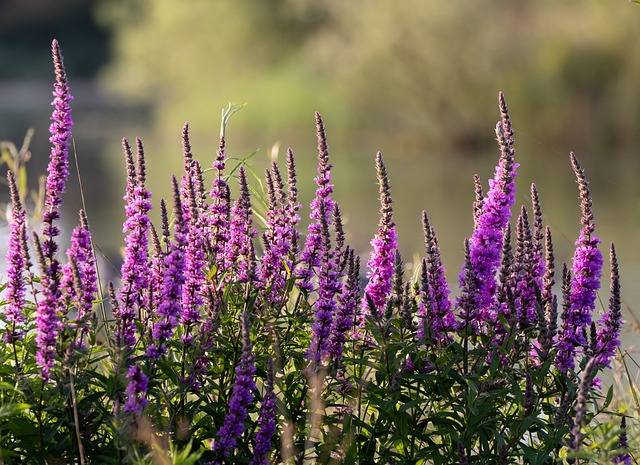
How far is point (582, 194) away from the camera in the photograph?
117 inches

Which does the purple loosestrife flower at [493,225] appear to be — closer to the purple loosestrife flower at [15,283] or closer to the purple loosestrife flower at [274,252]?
the purple loosestrife flower at [274,252]

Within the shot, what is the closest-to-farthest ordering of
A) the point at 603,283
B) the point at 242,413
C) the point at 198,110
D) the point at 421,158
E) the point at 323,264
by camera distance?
1. the point at 242,413
2. the point at 323,264
3. the point at 603,283
4. the point at 421,158
5. the point at 198,110

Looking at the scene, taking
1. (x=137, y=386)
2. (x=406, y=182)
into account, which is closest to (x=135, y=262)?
(x=137, y=386)

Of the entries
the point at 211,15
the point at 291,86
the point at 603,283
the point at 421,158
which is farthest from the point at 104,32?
the point at 603,283

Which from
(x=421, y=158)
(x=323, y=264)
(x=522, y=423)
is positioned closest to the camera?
(x=522, y=423)

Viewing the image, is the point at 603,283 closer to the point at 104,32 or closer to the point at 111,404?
the point at 111,404

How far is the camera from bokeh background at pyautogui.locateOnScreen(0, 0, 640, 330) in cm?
1408

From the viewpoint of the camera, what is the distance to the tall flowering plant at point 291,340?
2635 mm

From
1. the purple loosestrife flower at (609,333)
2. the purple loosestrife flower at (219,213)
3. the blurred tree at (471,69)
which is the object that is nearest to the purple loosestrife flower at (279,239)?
the purple loosestrife flower at (219,213)

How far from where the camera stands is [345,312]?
291 cm

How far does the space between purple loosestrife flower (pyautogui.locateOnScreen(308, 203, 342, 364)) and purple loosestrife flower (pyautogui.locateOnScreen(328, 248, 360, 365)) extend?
30 millimetres

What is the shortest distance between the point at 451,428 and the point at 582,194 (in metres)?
0.87

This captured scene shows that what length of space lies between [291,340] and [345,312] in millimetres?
340

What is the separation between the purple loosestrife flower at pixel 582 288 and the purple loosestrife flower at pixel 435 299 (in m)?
0.36
